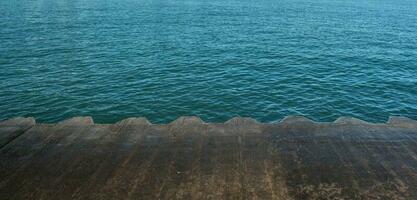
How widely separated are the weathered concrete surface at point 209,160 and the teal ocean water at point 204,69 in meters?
7.96

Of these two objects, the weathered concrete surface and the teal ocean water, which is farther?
the teal ocean water

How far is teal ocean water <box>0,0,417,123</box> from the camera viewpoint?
2939 cm

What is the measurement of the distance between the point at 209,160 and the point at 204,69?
81.3 feet

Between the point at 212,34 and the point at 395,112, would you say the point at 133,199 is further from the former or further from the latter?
the point at 212,34

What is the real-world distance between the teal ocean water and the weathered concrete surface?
796 centimetres

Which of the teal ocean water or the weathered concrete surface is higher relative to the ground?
the weathered concrete surface

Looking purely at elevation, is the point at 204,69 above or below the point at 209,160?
below

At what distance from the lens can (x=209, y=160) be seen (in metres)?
Result: 15.9

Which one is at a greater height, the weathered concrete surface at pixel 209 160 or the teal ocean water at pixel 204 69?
the weathered concrete surface at pixel 209 160

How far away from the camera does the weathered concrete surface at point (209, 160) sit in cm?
1365

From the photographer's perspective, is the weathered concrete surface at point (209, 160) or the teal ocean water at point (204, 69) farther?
the teal ocean water at point (204, 69)

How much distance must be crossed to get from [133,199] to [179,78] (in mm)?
24276

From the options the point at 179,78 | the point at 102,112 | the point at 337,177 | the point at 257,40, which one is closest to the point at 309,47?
the point at 257,40

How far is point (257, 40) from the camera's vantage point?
55.3 meters
